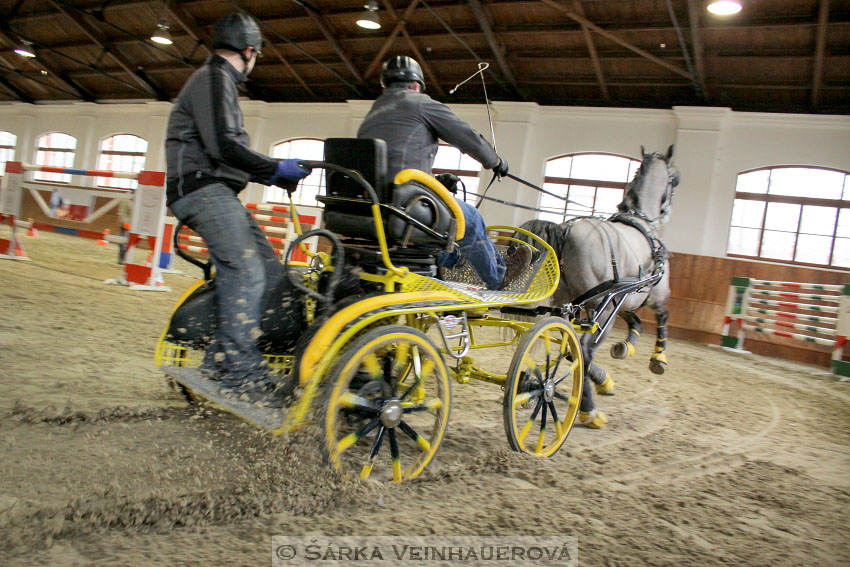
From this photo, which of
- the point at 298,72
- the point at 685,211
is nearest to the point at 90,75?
the point at 298,72

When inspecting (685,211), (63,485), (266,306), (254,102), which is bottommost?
(63,485)

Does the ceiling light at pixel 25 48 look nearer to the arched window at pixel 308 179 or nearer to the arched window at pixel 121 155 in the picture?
the arched window at pixel 121 155

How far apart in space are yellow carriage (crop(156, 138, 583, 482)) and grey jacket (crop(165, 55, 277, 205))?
1.07 ft

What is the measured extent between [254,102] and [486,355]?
A: 12727 millimetres

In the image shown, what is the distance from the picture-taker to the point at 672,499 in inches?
99.0

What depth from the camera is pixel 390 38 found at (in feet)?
39.8

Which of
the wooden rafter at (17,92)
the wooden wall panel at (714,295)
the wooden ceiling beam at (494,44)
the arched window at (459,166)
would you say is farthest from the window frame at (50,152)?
the wooden wall panel at (714,295)

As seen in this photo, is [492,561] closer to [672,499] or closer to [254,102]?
[672,499]

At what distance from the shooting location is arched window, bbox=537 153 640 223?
37.1 ft

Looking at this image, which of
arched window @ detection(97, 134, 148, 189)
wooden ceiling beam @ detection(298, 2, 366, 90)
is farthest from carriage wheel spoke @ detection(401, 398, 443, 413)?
arched window @ detection(97, 134, 148, 189)

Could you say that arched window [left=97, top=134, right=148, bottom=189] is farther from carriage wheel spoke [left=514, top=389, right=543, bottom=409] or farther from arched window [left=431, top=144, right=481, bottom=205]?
carriage wheel spoke [left=514, top=389, right=543, bottom=409]

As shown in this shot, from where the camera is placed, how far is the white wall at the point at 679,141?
9812mm

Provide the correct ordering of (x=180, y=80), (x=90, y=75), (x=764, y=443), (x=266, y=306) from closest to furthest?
(x=266, y=306) → (x=764, y=443) → (x=180, y=80) → (x=90, y=75)

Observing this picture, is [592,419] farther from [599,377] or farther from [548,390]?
[548,390]
